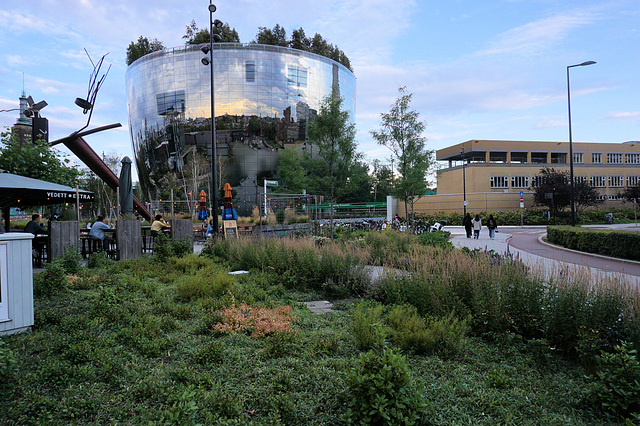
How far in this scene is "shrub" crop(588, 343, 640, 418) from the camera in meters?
2.95

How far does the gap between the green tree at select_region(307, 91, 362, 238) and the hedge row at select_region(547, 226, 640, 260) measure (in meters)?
13.7

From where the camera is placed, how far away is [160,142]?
195ft

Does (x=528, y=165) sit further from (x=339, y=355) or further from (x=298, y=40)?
(x=339, y=355)

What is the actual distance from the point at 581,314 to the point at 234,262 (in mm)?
8520

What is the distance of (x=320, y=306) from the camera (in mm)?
6750

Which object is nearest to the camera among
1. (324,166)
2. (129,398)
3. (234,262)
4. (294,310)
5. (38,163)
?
(129,398)

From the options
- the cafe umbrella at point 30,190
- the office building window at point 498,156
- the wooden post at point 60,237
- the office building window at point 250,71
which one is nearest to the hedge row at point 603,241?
the wooden post at point 60,237

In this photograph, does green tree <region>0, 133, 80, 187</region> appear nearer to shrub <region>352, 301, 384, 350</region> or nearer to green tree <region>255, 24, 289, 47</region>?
shrub <region>352, 301, 384, 350</region>

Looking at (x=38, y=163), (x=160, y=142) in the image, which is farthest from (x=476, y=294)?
(x=160, y=142)

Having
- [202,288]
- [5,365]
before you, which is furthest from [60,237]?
[5,365]

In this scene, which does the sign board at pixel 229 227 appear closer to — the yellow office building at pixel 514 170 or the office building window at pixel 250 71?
the yellow office building at pixel 514 170

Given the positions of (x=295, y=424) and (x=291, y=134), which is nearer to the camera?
(x=295, y=424)

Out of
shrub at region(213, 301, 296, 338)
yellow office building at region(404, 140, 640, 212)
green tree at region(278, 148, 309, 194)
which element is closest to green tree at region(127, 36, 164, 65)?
green tree at region(278, 148, 309, 194)

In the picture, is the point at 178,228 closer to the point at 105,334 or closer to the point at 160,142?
the point at 105,334
